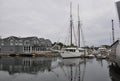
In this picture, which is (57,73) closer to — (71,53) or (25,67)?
(25,67)

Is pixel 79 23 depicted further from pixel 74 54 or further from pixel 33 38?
pixel 33 38

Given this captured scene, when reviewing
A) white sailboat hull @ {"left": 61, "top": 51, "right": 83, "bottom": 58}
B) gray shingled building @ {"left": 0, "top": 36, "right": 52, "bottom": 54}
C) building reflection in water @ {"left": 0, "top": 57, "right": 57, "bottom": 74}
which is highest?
gray shingled building @ {"left": 0, "top": 36, "right": 52, "bottom": 54}

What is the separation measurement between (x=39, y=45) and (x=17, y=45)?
10.9 metres

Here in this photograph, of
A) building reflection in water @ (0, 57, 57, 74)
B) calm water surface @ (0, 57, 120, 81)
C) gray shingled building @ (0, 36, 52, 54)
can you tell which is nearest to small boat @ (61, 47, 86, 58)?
building reflection in water @ (0, 57, 57, 74)

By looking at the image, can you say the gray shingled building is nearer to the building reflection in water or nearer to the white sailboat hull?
the white sailboat hull

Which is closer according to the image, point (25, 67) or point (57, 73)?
point (57, 73)

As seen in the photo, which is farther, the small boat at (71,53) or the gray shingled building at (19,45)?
the gray shingled building at (19,45)

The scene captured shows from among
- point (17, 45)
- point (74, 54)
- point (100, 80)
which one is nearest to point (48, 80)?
point (100, 80)

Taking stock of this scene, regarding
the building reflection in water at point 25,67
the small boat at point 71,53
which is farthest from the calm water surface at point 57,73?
the small boat at point 71,53

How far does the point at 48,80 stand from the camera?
20.8 meters

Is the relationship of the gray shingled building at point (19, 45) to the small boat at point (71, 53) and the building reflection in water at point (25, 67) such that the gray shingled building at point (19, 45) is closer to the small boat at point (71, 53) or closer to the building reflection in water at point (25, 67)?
the small boat at point (71, 53)

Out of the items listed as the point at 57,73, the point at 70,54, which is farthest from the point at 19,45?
the point at 57,73

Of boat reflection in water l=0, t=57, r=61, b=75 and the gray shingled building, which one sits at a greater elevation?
the gray shingled building

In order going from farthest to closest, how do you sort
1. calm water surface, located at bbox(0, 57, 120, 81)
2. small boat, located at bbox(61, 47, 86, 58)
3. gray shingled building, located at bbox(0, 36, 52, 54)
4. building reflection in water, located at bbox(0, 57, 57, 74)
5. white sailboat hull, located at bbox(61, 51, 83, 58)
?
gray shingled building, located at bbox(0, 36, 52, 54), small boat, located at bbox(61, 47, 86, 58), white sailboat hull, located at bbox(61, 51, 83, 58), building reflection in water, located at bbox(0, 57, 57, 74), calm water surface, located at bbox(0, 57, 120, 81)
